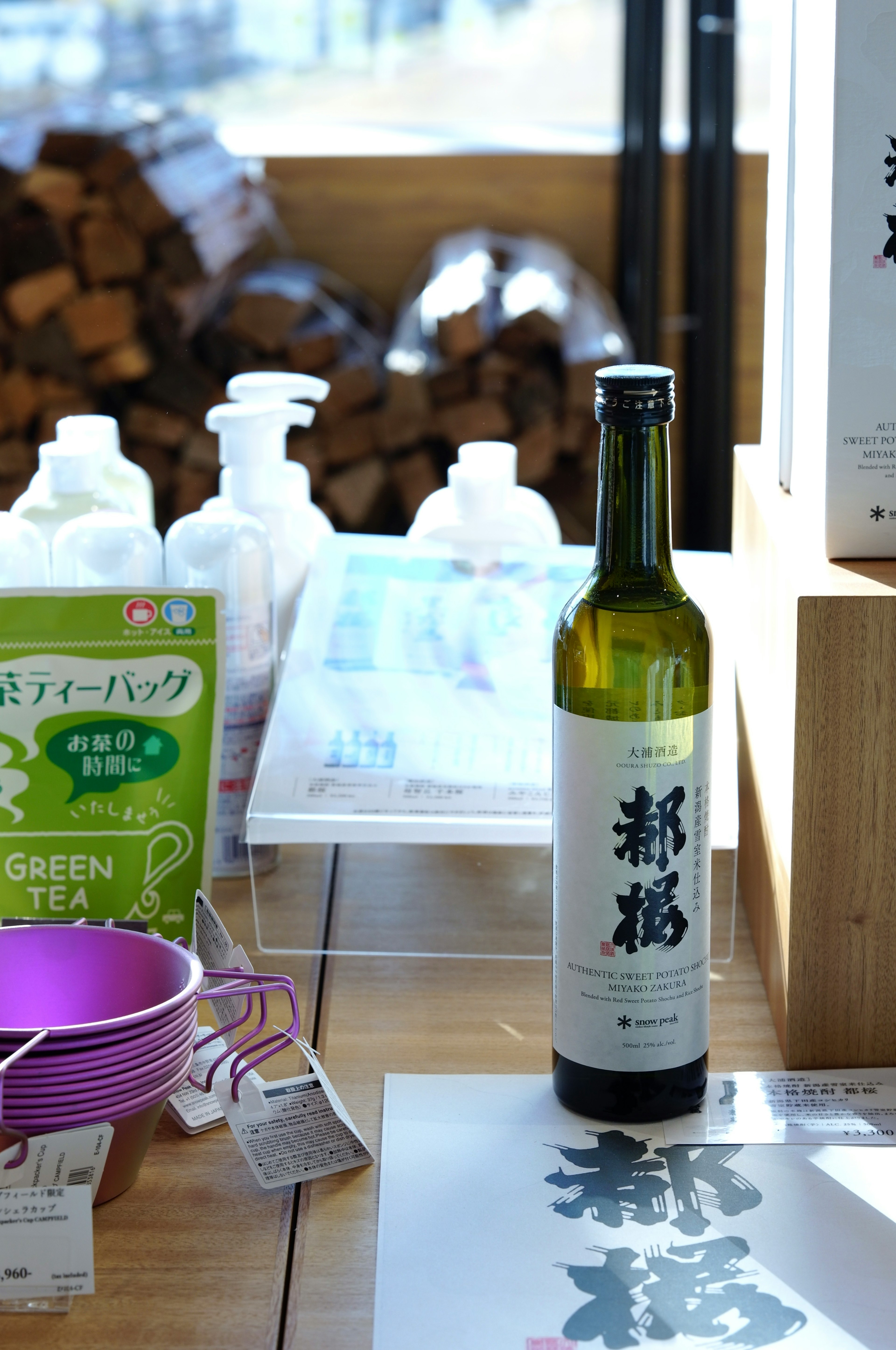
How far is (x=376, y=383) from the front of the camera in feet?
6.93

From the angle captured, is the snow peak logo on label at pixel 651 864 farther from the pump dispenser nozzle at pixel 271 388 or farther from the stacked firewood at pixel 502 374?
the stacked firewood at pixel 502 374

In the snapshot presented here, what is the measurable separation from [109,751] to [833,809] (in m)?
0.38

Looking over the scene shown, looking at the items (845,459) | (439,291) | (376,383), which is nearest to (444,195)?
(439,291)

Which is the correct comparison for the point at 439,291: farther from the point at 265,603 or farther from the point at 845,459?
the point at 845,459

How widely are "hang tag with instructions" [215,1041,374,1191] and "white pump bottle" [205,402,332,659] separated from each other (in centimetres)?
34

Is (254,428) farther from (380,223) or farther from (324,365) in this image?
(380,223)

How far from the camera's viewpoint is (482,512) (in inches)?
34.6

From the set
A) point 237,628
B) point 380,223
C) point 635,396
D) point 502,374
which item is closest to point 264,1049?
point 237,628

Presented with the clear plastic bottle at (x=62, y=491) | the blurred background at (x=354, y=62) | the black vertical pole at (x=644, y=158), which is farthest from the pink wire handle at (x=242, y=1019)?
the blurred background at (x=354, y=62)

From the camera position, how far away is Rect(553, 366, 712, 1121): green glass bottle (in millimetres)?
542

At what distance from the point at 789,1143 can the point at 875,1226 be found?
57 mm

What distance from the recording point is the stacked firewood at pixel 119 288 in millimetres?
1966

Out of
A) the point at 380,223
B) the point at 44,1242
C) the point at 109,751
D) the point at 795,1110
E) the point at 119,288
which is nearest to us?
the point at 44,1242

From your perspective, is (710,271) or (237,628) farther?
(710,271)
